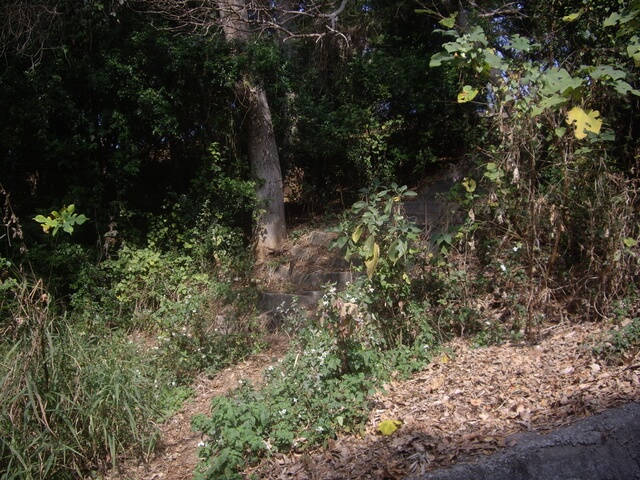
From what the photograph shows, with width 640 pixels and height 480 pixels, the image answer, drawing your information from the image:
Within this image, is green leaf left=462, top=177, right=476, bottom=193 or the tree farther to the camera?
the tree

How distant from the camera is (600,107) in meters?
5.45

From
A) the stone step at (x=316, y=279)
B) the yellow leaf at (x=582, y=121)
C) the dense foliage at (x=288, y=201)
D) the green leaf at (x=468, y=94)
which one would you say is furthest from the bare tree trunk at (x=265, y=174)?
the yellow leaf at (x=582, y=121)

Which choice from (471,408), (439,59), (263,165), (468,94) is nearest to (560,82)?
(468,94)

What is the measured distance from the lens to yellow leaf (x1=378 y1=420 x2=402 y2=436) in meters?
3.97

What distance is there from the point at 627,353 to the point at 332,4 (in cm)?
673

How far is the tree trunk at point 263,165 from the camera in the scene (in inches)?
340

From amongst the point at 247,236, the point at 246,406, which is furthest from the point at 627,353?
the point at 247,236

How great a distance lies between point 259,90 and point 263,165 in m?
1.14

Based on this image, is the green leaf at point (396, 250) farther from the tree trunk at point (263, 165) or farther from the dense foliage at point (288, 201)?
the tree trunk at point (263, 165)

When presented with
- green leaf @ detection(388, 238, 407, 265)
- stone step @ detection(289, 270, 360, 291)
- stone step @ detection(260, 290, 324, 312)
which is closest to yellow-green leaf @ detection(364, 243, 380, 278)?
green leaf @ detection(388, 238, 407, 265)

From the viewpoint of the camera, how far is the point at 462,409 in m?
4.14

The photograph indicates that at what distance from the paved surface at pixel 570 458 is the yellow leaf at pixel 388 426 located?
0.58 m

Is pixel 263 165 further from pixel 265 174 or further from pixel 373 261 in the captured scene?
pixel 373 261

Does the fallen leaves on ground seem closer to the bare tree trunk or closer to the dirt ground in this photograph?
the dirt ground
